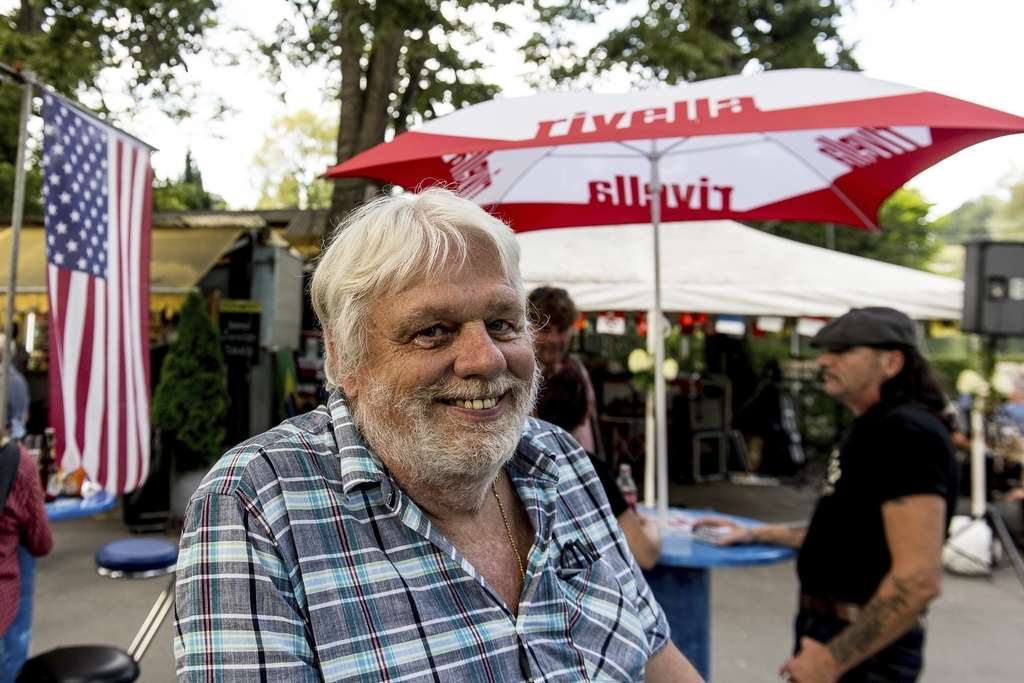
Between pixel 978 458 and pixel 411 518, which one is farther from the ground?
pixel 411 518

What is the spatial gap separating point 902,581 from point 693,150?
2.26 m

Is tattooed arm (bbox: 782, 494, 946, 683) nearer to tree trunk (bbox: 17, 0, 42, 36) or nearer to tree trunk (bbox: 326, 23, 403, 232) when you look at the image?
tree trunk (bbox: 326, 23, 403, 232)

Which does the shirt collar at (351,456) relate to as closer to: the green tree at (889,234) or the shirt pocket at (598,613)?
the shirt pocket at (598,613)

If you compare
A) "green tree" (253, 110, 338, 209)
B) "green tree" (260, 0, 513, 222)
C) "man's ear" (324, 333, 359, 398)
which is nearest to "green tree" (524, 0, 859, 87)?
"green tree" (260, 0, 513, 222)

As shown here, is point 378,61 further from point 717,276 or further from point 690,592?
point 690,592

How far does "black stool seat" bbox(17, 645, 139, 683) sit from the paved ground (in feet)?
5.74

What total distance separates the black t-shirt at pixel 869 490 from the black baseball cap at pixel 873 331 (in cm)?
24

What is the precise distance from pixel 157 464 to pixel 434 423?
6.71 meters

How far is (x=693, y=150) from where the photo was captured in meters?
3.79

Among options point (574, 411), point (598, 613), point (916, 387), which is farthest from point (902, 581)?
point (598, 613)

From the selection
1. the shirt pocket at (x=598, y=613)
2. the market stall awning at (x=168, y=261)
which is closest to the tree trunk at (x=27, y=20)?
the market stall awning at (x=168, y=261)

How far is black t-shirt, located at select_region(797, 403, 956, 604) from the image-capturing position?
2348mm

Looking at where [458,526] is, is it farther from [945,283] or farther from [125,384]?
[945,283]

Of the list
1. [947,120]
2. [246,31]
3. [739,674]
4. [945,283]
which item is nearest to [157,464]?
[739,674]
